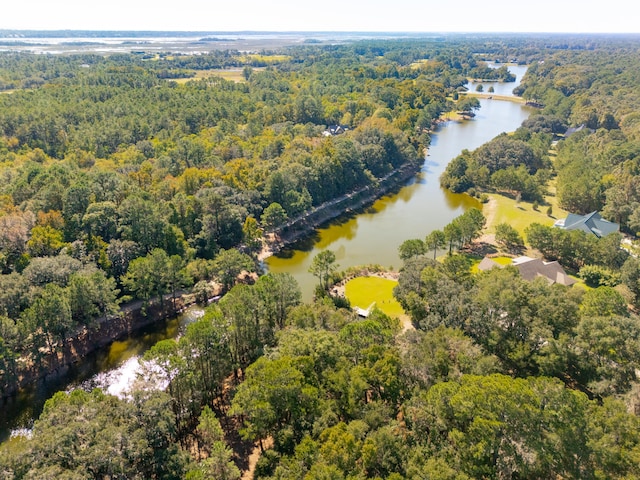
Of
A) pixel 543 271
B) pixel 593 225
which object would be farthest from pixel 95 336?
pixel 593 225

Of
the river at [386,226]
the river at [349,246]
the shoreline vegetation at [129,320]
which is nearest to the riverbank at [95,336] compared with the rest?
the shoreline vegetation at [129,320]

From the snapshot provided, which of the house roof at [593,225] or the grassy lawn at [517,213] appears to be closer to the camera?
the house roof at [593,225]

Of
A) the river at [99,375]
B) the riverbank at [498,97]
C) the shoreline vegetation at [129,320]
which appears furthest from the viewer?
the riverbank at [498,97]

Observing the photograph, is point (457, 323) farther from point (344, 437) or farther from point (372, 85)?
point (372, 85)

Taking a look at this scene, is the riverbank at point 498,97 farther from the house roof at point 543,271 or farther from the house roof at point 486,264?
the house roof at point 486,264

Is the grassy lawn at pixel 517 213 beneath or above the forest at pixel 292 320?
beneath

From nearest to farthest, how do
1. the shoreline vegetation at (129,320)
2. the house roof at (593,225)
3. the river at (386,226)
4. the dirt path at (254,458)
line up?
the dirt path at (254,458) → the shoreline vegetation at (129,320) → the house roof at (593,225) → the river at (386,226)

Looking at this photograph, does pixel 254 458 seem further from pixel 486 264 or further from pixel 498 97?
pixel 498 97
